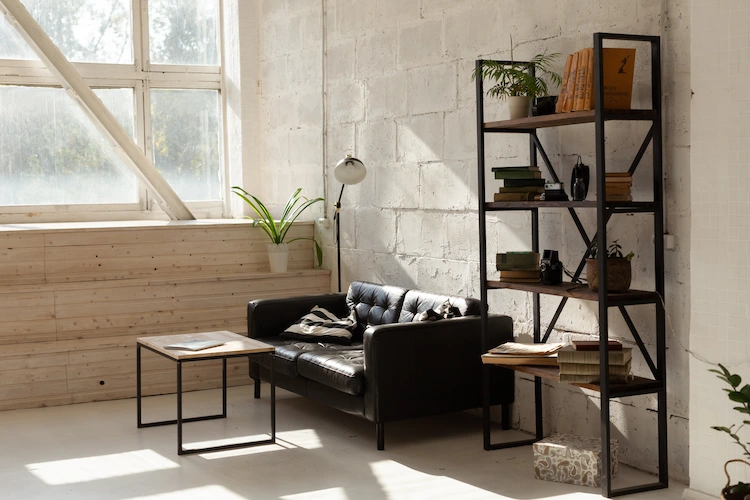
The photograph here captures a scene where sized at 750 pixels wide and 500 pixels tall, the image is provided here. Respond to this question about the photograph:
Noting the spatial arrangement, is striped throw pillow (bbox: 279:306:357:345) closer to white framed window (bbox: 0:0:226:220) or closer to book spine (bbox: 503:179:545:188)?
book spine (bbox: 503:179:545:188)

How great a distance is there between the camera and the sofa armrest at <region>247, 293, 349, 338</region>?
614 centimetres

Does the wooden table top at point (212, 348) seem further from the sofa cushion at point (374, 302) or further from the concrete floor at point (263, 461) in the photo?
the sofa cushion at point (374, 302)

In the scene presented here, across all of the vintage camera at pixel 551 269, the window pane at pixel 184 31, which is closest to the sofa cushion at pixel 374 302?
the vintage camera at pixel 551 269

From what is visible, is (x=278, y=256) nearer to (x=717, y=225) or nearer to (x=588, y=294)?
(x=588, y=294)

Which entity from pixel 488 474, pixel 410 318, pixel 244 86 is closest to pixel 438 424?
pixel 410 318

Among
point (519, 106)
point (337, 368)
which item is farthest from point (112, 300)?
point (519, 106)

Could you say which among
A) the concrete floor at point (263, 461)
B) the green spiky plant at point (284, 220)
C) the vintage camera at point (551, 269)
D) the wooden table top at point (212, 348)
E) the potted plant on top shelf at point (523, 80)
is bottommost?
the concrete floor at point (263, 461)

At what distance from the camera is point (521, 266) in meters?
4.66

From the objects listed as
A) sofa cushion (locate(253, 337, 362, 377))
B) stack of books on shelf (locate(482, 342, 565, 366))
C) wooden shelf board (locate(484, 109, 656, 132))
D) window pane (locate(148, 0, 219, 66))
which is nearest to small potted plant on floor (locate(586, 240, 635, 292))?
stack of books on shelf (locate(482, 342, 565, 366))

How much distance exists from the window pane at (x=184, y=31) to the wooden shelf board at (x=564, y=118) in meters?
4.29

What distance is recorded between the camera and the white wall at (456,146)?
4.23 m

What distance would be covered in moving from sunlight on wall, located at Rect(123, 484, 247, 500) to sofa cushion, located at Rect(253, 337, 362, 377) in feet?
4.12

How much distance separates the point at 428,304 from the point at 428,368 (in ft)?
2.08

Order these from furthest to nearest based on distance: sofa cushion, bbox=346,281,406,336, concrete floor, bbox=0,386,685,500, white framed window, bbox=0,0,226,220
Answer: white framed window, bbox=0,0,226,220, sofa cushion, bbox=346,281,406,336, concrete floor, bbox=0,386,685,500
